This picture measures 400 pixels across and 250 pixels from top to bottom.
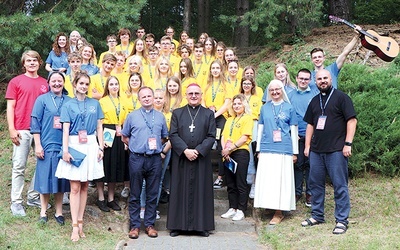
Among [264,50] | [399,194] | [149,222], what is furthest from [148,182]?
[264,50]

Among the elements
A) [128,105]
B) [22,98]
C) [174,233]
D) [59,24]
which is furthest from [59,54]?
[174,233]

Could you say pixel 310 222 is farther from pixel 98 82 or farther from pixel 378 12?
pixel 378 12

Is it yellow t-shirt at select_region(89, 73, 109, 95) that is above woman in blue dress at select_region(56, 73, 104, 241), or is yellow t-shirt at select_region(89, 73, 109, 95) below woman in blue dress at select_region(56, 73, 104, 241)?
above

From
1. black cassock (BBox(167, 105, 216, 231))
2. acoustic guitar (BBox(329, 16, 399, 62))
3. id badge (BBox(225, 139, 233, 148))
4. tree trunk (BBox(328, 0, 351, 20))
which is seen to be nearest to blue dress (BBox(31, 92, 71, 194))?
black cassock (BBox(167, 105, 216, 231))

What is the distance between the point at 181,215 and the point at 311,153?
77.3 inches

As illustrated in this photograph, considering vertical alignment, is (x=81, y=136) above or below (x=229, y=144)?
above

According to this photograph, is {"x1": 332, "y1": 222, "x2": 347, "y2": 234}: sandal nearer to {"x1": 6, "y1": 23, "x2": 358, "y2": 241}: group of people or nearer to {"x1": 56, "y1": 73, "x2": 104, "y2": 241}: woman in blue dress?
{"x1": 6, "y1": 23, "x2": 358, "y2": 241}: group of people

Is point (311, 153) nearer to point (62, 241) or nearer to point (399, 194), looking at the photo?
point (399, 194)

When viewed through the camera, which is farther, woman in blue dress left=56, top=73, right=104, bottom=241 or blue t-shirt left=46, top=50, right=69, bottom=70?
blue t-shirt left=46, top=50, right=69, bottom=70

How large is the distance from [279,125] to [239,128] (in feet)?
1.96

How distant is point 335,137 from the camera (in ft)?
20.7

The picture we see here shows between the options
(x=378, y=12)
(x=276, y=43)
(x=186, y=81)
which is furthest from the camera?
(x=378, y=12)

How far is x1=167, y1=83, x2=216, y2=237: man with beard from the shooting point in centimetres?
664

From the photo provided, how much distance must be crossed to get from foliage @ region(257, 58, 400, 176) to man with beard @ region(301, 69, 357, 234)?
208 cm
